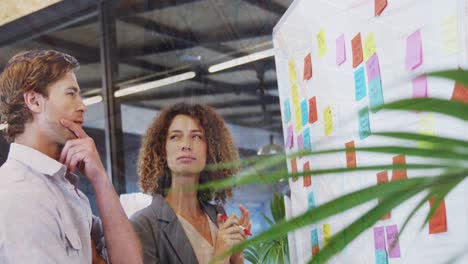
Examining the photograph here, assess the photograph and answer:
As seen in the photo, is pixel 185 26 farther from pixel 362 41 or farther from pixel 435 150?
pixel 435 150

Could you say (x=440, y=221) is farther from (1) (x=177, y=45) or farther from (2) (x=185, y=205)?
(1) (x=177, y=45)

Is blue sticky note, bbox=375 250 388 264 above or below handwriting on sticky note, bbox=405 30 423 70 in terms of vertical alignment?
below

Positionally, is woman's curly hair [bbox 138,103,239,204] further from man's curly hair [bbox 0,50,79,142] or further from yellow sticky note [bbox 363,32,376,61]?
yellow sticky note [bbox 363,32,376,61]

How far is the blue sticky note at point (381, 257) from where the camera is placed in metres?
1.54

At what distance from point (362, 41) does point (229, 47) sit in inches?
15.1

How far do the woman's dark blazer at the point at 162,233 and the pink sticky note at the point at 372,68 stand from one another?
47 cm

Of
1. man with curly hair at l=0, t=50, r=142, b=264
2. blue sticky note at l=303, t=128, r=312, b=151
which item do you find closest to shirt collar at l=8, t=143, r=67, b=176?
man with curly hair at l=0, t=50, r=142, b=264

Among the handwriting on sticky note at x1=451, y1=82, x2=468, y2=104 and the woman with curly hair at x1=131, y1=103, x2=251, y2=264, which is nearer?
the handwriting on sticky note at x1=451, y1=82, x2=468, y2=104

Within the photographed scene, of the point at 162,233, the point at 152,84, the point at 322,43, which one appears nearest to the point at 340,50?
the point at 322,43

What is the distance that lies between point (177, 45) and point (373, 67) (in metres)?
0.55

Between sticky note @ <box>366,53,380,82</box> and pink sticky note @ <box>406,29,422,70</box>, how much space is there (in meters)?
0.08

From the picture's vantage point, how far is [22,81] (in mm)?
1687

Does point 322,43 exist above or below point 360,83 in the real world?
above

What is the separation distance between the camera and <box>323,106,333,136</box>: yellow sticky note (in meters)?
1.64
